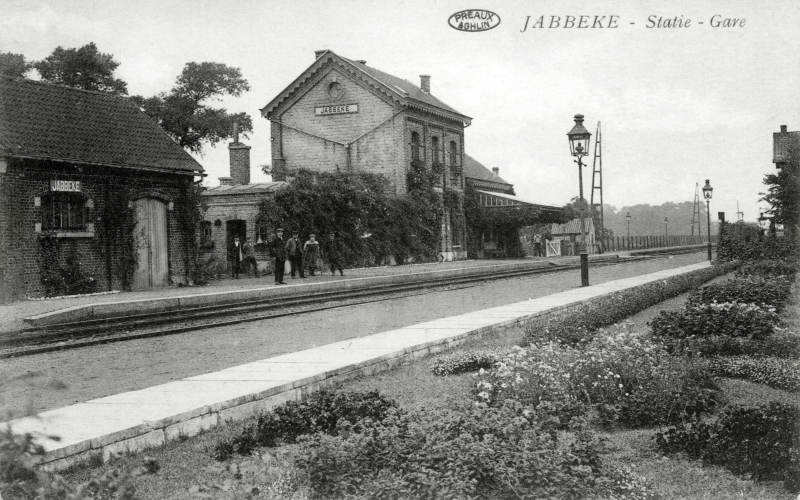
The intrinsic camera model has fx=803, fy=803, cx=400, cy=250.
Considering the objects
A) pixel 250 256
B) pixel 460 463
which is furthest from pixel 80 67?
pixel 460 463

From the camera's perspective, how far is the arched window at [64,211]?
2088 cm

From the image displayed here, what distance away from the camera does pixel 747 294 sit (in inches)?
516

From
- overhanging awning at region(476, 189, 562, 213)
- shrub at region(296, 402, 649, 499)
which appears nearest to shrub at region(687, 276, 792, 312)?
shrub at region(296, 402, 649, 499)

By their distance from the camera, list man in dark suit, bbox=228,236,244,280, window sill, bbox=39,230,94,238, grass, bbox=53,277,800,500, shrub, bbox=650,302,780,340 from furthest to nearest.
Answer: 1. man in dark suit, bbox=228,236,244,280
2. window sill, bbox=39,230,94,238
3. shrub, bbox=650,302,780,340
4. grass, bbox=53,277,800,500

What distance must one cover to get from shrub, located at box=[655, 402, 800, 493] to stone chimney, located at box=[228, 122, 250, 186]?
31293 mm

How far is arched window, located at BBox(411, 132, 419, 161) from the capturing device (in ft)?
138

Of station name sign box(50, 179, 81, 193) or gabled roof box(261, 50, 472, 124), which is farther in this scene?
gabled roof box(261, 50, 472, 124)

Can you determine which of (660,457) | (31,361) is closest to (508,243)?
(31,361)

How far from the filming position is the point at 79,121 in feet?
77.0

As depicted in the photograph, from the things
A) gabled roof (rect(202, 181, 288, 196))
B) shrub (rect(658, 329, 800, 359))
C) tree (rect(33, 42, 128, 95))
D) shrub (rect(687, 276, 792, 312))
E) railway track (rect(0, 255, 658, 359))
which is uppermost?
tree (rect(33, 42, 128, 95))

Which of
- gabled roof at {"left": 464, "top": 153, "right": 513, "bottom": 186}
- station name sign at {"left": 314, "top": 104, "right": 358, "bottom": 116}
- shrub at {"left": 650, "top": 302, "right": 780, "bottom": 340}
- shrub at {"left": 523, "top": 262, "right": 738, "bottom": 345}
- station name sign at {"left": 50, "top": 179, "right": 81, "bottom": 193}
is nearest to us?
shrub at {"left": 523, "top": 262, "right": 738, "bottom": 345}

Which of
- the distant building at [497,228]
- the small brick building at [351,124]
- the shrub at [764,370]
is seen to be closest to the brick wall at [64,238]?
the small brick building at [351,124]

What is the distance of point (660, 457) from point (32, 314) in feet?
43.6

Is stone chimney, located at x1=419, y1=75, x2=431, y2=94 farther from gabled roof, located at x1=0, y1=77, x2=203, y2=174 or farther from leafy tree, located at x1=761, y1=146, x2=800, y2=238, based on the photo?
leafy tree, located at x1=761, y1=146, x2=800, y2=238
